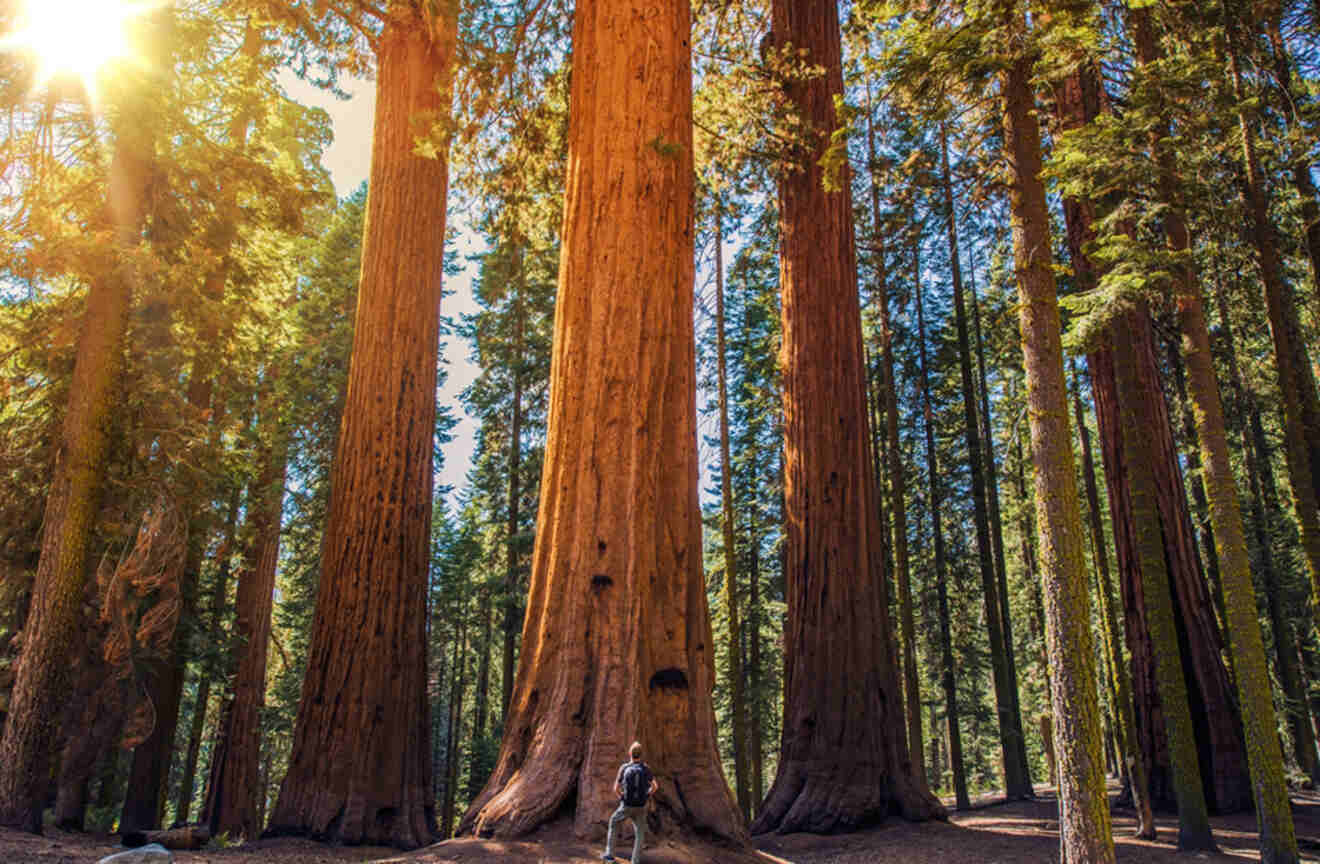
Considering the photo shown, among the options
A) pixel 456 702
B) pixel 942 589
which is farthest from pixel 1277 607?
pixel 456 702

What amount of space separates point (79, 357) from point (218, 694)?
877 centimetres

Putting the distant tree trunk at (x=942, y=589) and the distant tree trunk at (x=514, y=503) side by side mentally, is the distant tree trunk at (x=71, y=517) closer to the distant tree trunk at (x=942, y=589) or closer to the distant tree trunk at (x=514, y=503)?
the distant tree trunk at (x=514, y=503)

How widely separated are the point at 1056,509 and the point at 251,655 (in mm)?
14458

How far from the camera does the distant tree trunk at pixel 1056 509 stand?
6.36 metres

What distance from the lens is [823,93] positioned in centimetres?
1117

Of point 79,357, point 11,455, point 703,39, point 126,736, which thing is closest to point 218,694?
point 126,736

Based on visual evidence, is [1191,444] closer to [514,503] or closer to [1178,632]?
[1178,632]

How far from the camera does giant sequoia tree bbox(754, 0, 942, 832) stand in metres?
8.93

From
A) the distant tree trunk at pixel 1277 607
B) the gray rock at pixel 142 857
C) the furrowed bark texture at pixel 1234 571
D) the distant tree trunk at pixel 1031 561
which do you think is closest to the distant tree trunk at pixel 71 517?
the gray rock at pixel 142 857

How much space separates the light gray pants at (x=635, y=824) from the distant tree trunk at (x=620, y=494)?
0.50ft

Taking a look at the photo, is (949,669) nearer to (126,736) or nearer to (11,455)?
(126,736)

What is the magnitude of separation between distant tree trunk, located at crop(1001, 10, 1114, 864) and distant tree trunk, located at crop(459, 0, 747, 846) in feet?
10.5

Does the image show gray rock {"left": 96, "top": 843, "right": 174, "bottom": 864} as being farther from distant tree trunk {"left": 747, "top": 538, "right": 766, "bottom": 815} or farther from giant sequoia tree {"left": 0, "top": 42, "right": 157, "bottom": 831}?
distant tree trunk {"left": 747, "top": 538, "right": 766, "bottom": 815}

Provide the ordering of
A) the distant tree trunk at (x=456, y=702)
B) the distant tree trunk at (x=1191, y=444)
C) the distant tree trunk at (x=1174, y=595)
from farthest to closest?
1. the distant tree trunk at (x=456, y=702)
2. the distant tree trunk at (x=1191, y=444)
3. the distant tree trunk at (x=1174, y=595)
